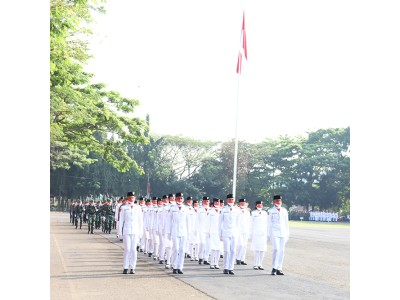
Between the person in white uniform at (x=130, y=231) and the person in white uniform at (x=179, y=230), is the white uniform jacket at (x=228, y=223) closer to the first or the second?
the person in white uniform at (x=179, y=230)

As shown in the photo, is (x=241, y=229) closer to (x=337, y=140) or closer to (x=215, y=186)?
(x=215, y=186)

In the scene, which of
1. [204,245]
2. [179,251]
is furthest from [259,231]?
[179,251]

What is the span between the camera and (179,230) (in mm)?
12625

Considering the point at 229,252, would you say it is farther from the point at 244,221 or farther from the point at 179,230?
the point at 244,221

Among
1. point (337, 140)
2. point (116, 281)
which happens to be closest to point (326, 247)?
point (116, 281)

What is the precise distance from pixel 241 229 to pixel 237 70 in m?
6.45

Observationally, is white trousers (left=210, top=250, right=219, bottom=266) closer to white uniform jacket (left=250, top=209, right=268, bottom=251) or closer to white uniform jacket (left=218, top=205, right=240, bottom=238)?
white uniform jacket (left=250, top=209, right=268, bottom=251)

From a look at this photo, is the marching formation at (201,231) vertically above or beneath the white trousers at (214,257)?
above

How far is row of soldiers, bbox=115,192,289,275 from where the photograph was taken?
12414mm

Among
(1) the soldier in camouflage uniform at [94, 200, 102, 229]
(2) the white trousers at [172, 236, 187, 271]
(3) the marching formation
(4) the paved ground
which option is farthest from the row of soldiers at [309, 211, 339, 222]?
(2) the white trousers at [172, 236, 187, 271]

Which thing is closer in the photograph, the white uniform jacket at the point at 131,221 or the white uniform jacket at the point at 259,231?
the white uniform jacket at the point at 131,221

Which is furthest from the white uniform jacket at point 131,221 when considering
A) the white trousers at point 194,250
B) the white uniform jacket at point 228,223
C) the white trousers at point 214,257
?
the white trousers at point 194,250

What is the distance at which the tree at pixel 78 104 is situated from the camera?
37.4 ft
